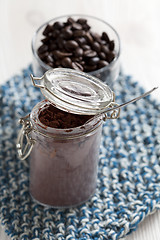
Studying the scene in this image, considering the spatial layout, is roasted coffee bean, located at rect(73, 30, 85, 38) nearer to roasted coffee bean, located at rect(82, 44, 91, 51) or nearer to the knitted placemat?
roasted coffee bean, located at rect(82, 44, 91, 51)

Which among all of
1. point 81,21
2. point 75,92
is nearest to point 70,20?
point 81,21

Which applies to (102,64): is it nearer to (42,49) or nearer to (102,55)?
(102,55)

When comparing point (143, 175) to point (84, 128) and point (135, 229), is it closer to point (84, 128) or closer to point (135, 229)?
point (135, 229)

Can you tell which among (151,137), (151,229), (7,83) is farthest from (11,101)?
(151,229)

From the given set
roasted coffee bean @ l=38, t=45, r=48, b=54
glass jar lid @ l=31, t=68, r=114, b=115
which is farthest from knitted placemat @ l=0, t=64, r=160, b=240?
glass jar lid @ l=31, t=68, r=114, b=115

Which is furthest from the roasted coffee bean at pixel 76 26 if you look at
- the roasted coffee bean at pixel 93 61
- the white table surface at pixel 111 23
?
the white table surface at pixel 111 23

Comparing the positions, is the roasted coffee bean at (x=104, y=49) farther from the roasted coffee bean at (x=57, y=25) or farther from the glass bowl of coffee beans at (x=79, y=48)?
the roasted coffee bean at (x=57, y=25)
